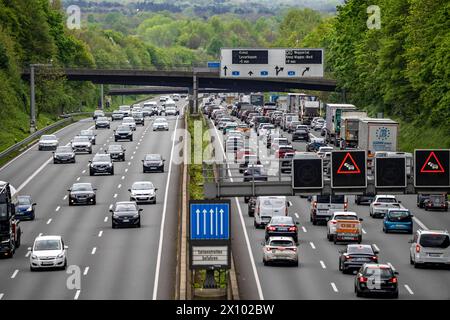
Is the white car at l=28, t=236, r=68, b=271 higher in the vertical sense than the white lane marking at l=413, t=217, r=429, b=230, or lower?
higher

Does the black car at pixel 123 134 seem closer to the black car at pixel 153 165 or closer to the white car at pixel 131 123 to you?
the white car at pixel 131 123

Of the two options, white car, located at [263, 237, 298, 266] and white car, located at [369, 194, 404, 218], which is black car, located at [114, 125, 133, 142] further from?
white car, located at [263, 237, 298, 266]

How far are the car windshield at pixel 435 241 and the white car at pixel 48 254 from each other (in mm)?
16305

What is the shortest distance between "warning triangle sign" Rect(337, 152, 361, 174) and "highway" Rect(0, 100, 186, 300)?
28.9 feet

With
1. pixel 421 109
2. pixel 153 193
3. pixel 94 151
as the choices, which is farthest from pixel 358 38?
pixel 153 193

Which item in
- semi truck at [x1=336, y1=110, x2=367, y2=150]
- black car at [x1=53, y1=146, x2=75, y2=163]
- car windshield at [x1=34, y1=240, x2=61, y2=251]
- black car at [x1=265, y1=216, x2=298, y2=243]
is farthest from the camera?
semi truck at [x1=336, y1=110, x2=367, y2=150]

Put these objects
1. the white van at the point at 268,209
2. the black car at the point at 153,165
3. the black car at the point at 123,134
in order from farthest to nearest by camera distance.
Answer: the black car at the point at 123,134 → the black car at the point at 153,165 → the white van at the point at 268,209

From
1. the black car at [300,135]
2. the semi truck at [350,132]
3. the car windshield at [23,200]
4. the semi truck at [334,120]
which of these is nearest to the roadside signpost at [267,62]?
the semi truck at [350,132]

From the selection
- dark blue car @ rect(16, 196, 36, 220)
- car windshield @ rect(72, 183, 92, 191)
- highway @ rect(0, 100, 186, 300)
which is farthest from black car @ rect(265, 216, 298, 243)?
car windshield @ rect(72, 183, 92, 191)

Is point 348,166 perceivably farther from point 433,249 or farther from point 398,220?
point 398,220

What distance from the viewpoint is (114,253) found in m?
68.6

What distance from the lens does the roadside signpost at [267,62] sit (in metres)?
116

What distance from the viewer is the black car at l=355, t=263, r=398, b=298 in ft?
180

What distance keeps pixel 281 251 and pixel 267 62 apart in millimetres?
52884
